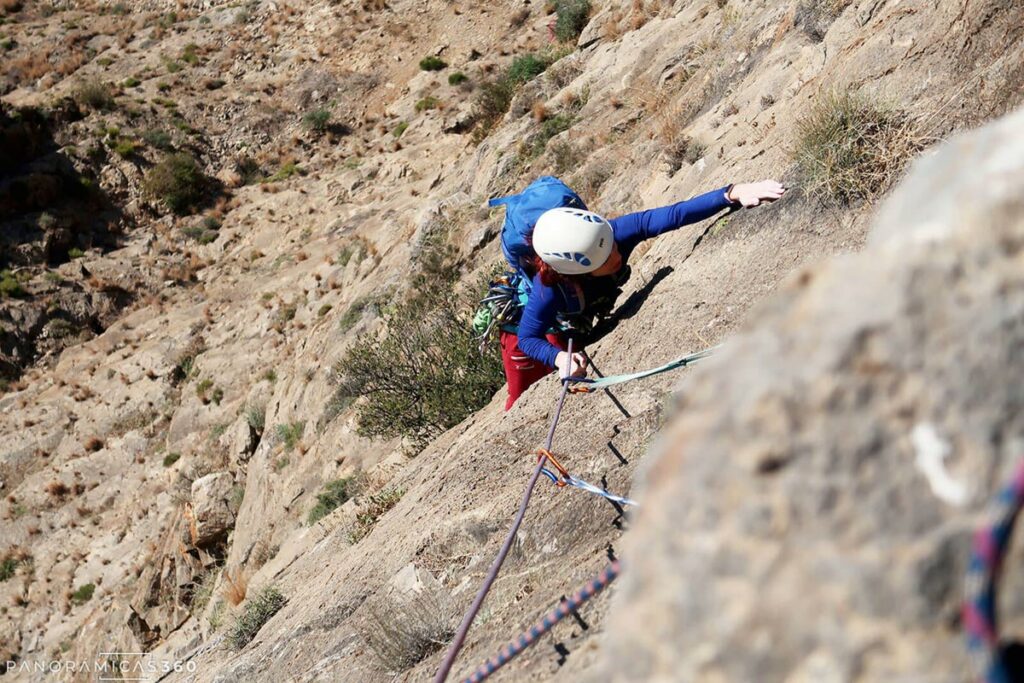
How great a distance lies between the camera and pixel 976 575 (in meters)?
1.25

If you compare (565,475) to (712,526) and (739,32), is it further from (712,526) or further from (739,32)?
(739,32)

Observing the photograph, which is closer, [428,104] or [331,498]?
[331,498]

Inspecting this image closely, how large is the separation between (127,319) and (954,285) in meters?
25.4

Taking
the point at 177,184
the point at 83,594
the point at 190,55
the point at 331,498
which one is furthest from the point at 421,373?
the point at 190,55

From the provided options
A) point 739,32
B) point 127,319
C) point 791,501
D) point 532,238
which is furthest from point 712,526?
point 127,319

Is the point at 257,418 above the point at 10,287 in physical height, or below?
below

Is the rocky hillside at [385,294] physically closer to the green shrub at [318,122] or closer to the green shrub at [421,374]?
the green shrub at [318,122]

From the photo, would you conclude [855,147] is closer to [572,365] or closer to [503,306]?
[572,365]

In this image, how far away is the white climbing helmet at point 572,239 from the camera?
183 inches

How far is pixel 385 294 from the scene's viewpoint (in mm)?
14570

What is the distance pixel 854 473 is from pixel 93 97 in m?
32.6

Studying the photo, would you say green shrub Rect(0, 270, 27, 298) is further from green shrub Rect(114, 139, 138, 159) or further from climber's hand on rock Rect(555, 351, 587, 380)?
climber's hand on rock Rect(555, 351, 587, 380)

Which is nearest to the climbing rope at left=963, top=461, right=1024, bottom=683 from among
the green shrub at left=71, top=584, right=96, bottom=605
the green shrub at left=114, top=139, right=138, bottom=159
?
the green shrub at left=71, top=584, right=96, bottom=605

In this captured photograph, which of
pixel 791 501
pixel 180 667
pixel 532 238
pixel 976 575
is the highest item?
pixel 791 501
